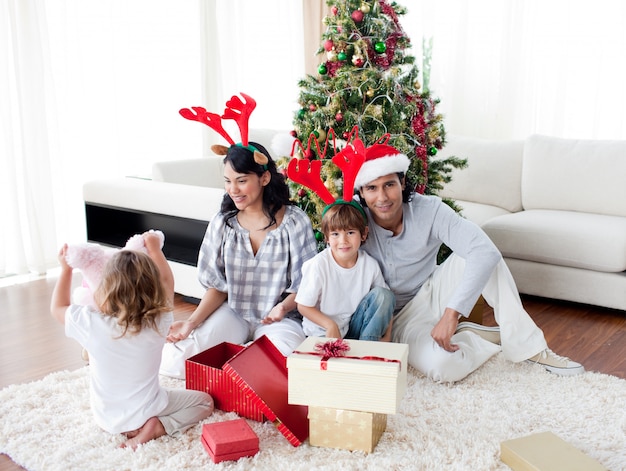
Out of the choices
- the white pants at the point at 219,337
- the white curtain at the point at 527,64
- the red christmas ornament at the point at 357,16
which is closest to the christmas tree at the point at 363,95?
the red christmas ornament at the point at 357,16

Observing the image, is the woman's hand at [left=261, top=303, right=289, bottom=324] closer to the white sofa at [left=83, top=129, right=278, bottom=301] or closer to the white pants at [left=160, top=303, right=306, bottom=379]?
the white pants at [left=160, top=303, right=306, bottom=379]

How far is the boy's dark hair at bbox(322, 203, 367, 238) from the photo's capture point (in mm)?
2479

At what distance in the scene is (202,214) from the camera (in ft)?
10.7

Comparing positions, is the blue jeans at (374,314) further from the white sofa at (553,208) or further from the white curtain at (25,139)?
the white curtain at (25,139)

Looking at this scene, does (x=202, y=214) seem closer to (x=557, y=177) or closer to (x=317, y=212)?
(x=317, y=212)

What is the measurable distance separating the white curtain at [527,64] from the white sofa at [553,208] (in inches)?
42.7

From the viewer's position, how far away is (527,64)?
5.25 metres

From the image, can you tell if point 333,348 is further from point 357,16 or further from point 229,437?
point 357,16

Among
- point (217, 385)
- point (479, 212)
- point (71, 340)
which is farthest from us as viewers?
point (479, 212)

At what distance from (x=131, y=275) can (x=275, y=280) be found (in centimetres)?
80

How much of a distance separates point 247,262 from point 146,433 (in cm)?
82

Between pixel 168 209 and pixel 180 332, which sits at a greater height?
pixel 168 209

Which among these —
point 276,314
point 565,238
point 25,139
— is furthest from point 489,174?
point 25,139

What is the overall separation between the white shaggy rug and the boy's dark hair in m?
0.63
